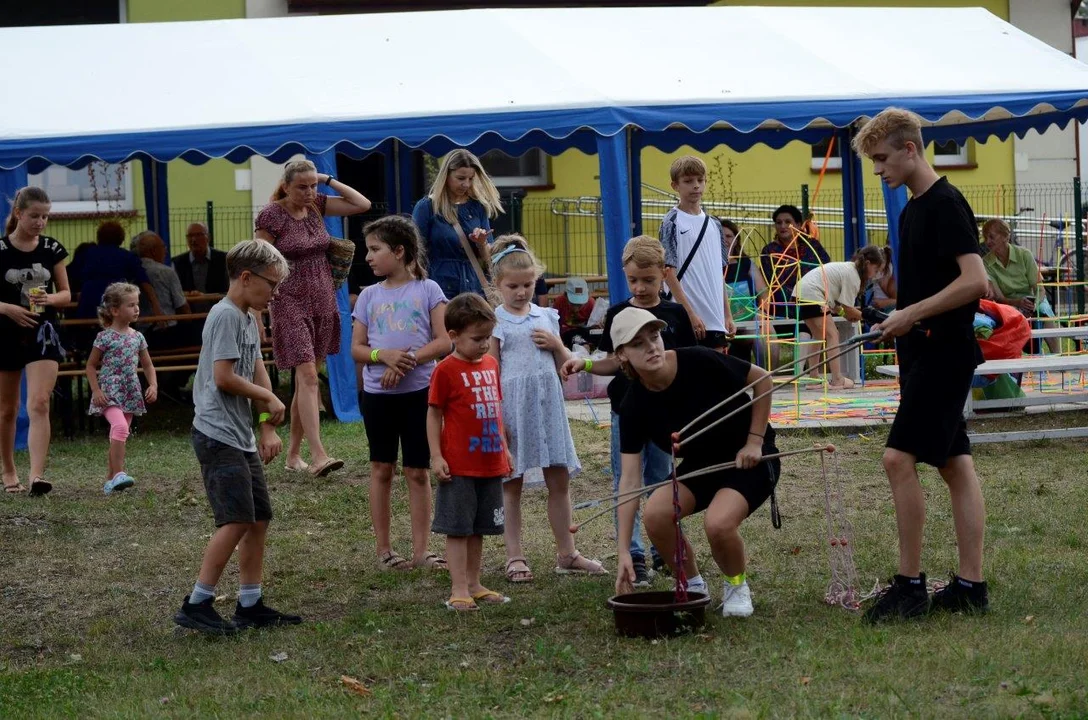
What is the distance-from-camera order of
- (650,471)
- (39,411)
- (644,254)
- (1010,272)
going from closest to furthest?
1. (644,254)
2. (650,471)
3. (39,411)
4. (1010,272)

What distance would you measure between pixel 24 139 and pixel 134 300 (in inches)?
87.5

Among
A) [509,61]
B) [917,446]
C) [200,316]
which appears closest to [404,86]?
[509,61]

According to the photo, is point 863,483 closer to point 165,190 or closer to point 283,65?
point 283,65

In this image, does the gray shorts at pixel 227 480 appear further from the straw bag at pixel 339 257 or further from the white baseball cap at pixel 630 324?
the straw bag at pixel 339 257

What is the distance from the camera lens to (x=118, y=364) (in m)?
9.24

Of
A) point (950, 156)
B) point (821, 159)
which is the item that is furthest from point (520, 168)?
point (950, 156)

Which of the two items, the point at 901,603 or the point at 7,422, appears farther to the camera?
the point at 7,422

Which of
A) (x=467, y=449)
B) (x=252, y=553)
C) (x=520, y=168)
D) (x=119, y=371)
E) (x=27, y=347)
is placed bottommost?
(x=252, y=553)

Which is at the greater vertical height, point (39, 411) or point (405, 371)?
point (405, 371)

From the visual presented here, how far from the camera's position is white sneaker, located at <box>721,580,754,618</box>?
5262 mm

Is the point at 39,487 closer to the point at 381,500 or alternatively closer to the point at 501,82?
the point at 381,500

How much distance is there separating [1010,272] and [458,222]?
730 centimetres

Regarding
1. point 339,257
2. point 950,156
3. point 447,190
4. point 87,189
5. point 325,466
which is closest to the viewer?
point 447,190

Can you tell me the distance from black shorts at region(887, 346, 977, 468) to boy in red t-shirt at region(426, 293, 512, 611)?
1.59 meters
